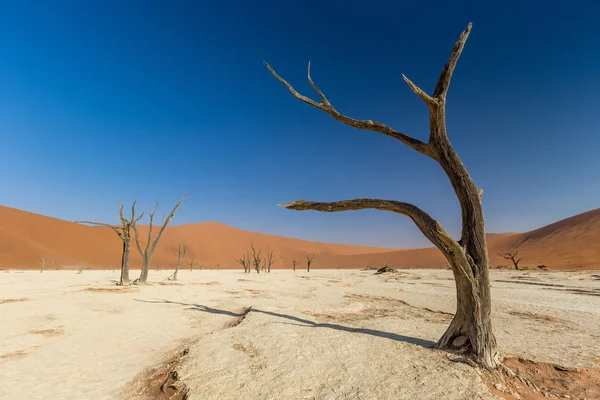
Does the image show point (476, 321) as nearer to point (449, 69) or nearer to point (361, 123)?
point (361, 123)

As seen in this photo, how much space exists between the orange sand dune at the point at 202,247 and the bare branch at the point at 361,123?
4329cm

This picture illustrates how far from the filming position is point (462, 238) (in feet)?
14.2

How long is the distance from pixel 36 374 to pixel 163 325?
2896 mm

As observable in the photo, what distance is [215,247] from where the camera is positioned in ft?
256

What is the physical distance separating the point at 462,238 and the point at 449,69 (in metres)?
2.44

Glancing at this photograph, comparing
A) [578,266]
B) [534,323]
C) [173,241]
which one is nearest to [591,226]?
[578,266]

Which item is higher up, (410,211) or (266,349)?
(410,211)

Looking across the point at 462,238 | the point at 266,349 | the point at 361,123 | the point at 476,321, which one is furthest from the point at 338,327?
the point at 361,123

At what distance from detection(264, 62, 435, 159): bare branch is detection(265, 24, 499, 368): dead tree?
18 millimetres

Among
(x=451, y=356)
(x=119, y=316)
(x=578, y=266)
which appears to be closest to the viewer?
(x=451, y=356)

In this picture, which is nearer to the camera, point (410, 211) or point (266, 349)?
point (266, 349)

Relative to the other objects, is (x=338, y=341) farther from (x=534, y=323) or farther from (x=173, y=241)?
(x=173, y=241)

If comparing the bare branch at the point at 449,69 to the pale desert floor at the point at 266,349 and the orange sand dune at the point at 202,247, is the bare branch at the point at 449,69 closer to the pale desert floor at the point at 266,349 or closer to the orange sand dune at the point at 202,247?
the pale desert floor at the point at 266,349

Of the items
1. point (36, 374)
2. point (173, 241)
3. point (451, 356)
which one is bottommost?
point (36, 374)
